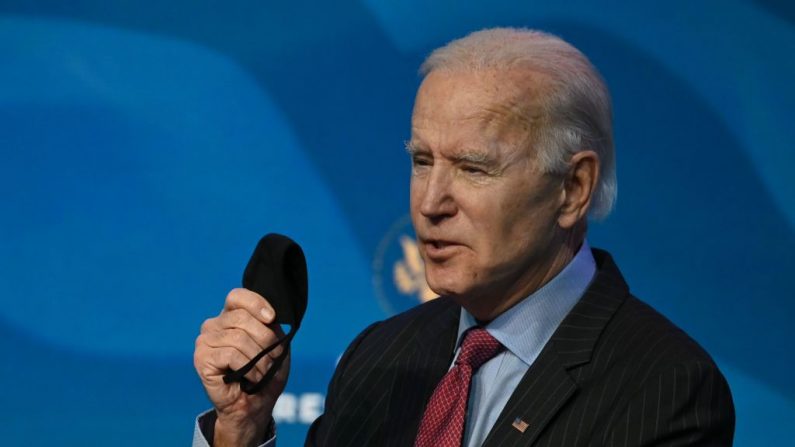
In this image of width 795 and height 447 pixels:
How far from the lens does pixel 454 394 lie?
199 cm

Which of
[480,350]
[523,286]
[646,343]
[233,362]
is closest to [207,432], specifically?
[233,362]

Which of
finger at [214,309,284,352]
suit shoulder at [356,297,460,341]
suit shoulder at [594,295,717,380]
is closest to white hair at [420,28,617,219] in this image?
suit shoulder at [594,295,717,380]

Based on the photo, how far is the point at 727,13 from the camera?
3404mm

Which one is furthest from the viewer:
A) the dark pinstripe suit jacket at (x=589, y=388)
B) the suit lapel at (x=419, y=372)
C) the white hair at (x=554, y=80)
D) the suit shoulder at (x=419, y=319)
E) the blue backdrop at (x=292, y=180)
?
the blue backdrop at (x=292, y=180)

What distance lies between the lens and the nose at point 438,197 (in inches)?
74.7

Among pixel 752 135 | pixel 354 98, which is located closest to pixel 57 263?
pixel 354 98

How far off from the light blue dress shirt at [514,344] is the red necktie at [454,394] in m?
0.02

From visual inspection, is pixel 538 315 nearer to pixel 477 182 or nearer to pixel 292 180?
pixel 477 182

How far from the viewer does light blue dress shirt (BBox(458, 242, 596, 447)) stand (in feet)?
6.36

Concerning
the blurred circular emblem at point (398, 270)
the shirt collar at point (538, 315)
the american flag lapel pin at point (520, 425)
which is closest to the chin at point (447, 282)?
the shirt collar at point (538, 315)

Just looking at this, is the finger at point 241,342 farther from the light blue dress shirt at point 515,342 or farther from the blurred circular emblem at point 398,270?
the blurred circular emblem at point 398,270

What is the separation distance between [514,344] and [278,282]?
42 cm

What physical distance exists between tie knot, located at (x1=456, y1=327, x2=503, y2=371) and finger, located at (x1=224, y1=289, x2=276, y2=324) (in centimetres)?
36

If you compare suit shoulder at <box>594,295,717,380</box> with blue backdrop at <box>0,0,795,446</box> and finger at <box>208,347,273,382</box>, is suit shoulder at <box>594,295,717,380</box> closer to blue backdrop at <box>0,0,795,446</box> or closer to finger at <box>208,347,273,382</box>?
finger at <box>208,347,273,382</box>
